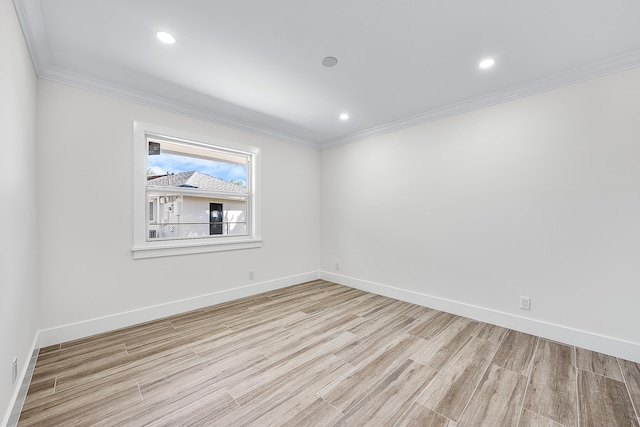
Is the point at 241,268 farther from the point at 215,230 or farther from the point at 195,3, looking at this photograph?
the point at 195,3

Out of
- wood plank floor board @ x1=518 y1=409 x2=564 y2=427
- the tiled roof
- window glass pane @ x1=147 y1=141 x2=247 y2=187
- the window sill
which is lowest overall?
wood plank floor board @ x1=518 y1=409 x2=564 y2=427

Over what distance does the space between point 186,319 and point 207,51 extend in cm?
277

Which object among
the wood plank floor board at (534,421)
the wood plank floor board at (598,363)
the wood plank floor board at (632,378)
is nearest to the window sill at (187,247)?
the wood plank floor board at (534,421)

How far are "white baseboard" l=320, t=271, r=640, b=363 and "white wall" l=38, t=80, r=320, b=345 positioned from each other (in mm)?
2526

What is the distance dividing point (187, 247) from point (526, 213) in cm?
387

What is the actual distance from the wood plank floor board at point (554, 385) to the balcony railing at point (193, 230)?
3.57 metres

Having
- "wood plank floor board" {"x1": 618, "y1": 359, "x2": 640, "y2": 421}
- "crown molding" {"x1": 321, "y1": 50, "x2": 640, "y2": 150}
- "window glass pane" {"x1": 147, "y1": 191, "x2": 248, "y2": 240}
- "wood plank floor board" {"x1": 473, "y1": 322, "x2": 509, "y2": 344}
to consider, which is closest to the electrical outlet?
"window glass pane" {"x1": 147, "y1": 191, "x2": 248, "y2": 240}

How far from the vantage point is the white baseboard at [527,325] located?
218cm

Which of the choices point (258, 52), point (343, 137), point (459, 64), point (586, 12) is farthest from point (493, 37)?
point (343, 137)

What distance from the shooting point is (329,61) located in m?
2.25

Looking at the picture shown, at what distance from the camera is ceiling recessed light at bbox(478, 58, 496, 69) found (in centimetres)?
222

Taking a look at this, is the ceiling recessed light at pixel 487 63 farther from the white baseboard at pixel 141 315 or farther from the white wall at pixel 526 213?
the white baseboard at pixel 141 315

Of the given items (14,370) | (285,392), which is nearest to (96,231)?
(14,370)

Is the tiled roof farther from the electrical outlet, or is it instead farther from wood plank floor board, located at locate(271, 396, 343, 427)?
wood plank floor board, located at locate(271, 396, 343, 427)
